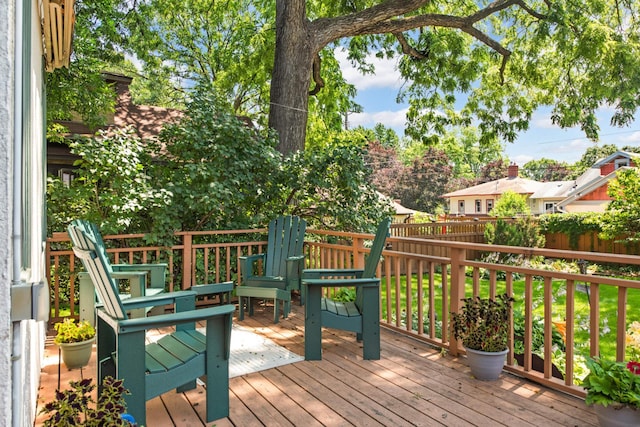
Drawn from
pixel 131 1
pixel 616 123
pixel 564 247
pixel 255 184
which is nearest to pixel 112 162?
pixel 255 184

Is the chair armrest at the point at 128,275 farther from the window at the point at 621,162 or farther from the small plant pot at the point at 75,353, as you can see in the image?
the window at the point at 621,162

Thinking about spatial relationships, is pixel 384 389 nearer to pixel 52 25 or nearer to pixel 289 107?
pixel 52 25

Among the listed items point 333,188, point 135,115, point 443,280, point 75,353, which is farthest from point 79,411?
point 135,115

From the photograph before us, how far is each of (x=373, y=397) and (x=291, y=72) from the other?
18.9 ft

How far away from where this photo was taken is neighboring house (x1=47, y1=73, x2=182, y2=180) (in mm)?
8672

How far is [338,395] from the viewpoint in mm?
2713

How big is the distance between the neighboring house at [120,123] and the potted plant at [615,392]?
7.86 metres

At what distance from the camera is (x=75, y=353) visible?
3.12 meters

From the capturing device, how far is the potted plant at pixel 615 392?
6.87 feet

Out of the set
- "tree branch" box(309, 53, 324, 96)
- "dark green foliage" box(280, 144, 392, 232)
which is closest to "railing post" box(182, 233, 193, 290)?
"dark green foliage" box(280, 144, 392, 232)

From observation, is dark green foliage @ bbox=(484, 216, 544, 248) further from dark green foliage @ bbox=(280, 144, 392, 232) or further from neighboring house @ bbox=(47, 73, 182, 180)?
neighboring house @ bbox=(47, 73, 182, 180)

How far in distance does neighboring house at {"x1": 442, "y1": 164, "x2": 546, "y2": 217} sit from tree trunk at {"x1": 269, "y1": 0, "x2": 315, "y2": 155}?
80.7ft

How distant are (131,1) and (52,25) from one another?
544 centimetres

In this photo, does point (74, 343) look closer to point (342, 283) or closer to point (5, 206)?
point (342, 283)
